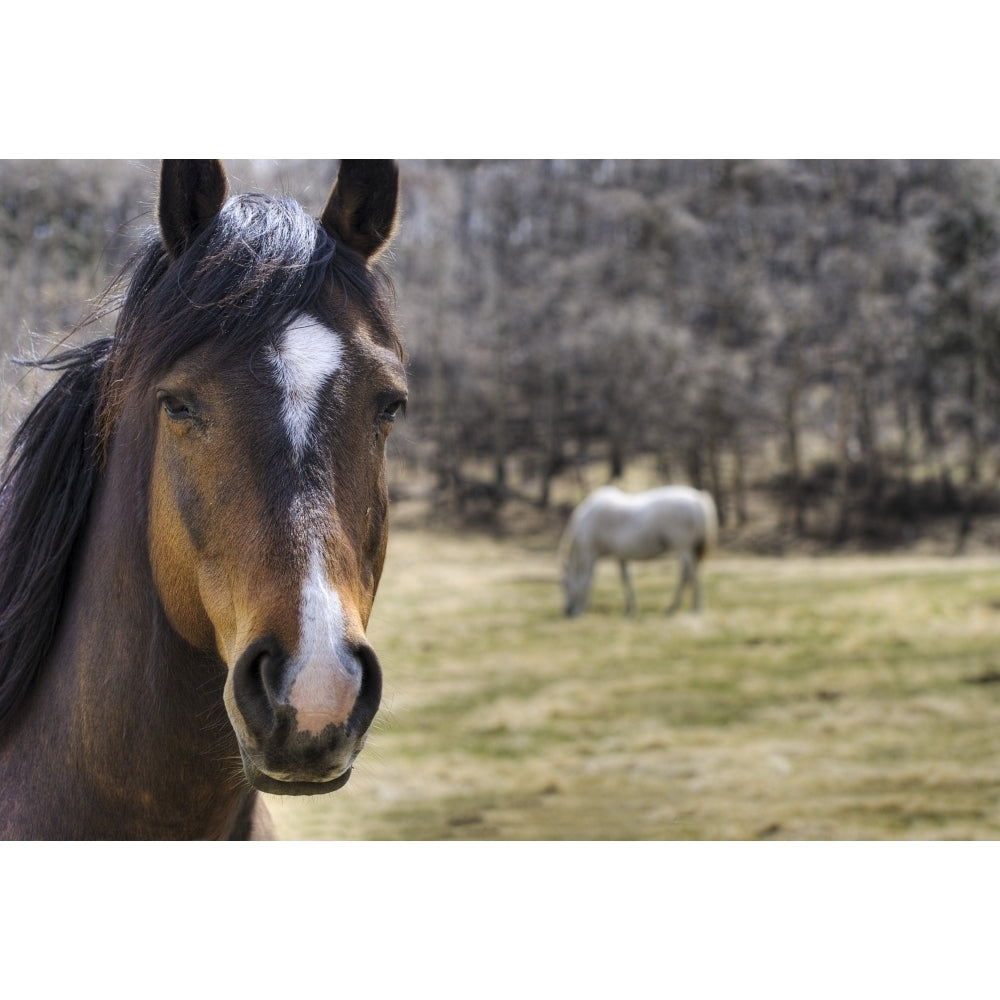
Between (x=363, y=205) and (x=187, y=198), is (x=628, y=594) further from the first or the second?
(x=187, y=198)

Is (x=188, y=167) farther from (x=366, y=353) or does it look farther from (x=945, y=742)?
(x=945, y=742)

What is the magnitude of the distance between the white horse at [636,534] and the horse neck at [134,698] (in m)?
7.95

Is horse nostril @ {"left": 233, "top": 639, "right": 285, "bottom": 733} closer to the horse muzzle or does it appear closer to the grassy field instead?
the horse muzzle

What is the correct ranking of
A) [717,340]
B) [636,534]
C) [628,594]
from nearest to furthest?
[628,594], [636,534], [717,340]

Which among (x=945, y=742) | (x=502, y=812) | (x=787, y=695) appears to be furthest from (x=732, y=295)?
(x=502, y=812)

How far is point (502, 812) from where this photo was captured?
181 inches

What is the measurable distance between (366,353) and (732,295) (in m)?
9.43

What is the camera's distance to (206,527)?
1146 mm

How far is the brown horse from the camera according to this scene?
41.3 inches

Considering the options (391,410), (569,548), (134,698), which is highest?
(391,410)

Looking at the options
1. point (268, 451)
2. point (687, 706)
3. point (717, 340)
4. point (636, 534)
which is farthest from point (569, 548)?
point (268, 451)

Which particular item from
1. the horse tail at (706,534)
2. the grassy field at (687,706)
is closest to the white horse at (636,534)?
the horse tail at (706,534)

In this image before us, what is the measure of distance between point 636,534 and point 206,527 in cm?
840
